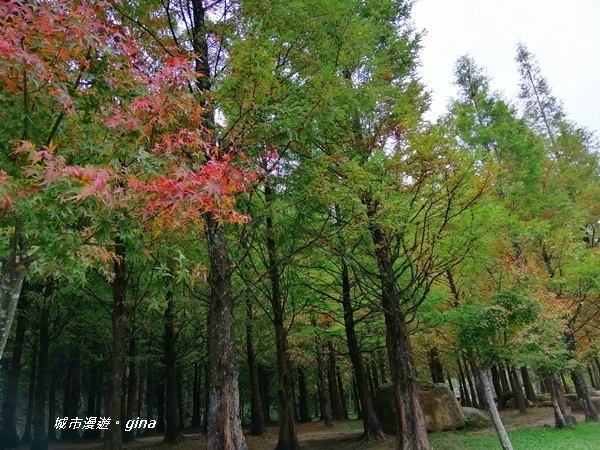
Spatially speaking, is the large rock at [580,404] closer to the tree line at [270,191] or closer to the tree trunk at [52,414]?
the tree line at [270,191]

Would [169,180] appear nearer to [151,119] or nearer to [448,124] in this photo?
[151,119]

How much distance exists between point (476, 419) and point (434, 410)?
1.93 metres

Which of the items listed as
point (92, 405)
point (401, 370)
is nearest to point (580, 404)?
point (401, 370)

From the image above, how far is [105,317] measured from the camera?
50.7 ft

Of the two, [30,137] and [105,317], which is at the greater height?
[105,317]

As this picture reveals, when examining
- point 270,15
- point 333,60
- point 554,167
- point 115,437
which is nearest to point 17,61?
point 270,15

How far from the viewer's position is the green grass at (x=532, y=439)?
1007 cm

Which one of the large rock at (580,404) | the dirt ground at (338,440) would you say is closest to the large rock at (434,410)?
the dirt ground at (338,440)

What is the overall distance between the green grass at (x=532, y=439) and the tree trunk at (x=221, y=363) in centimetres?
809

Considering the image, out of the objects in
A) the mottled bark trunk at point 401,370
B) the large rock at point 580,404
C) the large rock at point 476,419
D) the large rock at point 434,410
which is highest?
the mottled bark trunk at point 401,370

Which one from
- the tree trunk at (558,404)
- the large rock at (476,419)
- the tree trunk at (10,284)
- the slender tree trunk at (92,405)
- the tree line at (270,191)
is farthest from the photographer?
the slender tree trunk at (92,405)

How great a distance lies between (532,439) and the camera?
11.4 meters

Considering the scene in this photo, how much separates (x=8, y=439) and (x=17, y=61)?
653 inches

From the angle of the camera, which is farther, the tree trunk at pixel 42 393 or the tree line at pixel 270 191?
the tree trunk at pixel 42 393
